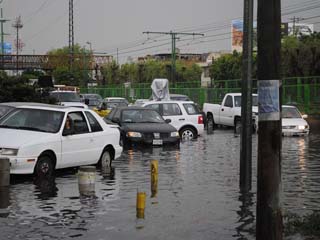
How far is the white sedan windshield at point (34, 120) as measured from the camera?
48.0ft

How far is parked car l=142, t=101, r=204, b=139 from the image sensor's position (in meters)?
27.2

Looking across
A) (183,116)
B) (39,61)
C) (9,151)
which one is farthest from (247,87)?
(39,61)

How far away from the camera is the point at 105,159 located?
16.4 meters

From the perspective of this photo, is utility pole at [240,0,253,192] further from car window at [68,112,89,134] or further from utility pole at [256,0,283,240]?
utility pole at [256,0,283,240]

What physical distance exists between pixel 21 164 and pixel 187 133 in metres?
14.7

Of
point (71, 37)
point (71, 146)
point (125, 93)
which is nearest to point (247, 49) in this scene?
point (71, 146)

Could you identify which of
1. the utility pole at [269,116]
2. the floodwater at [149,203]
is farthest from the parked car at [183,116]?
the utility pole at [269,116]

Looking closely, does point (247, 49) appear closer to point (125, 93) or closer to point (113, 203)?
point (113, 203)

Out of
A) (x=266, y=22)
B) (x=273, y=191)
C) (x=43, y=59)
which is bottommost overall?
(x=273, y=191)

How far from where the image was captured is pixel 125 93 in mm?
70688

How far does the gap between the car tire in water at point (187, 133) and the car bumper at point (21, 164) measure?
14.1m

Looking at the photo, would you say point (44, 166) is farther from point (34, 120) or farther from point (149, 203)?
point (149, 203)

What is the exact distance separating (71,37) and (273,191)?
82.0 metres

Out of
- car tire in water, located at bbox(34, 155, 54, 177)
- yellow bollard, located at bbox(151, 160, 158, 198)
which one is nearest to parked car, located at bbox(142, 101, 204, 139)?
car tire in water, located at bbox(34, 155, 54, 177)
